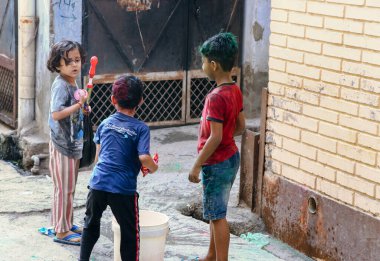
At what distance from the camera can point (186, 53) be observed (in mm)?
10242

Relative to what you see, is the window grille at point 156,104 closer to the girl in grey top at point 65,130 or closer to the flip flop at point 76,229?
the flip flop at point 76,229

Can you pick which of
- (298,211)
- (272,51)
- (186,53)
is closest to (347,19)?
(272,51)

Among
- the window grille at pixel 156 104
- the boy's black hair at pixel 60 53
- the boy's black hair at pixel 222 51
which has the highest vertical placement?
the boy's black hair at pixel 222 51

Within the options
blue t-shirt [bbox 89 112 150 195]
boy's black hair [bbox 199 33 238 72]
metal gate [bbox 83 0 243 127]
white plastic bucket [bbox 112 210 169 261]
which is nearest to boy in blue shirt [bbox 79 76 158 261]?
blue t-shirt [bbox 89 112 150 195]

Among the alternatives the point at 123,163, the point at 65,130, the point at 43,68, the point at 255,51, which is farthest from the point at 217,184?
the point at 255,51

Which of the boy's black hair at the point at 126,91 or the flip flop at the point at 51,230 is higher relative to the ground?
the boy's black hair at the point at 126,91

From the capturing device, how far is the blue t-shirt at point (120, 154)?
5.74m

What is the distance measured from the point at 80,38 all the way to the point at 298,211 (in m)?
3.48

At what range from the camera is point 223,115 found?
5.96m

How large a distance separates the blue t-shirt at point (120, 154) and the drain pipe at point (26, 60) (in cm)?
384

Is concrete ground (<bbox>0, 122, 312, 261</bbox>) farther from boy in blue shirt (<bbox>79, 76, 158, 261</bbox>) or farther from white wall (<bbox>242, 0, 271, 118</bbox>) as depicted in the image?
white wall (<bbox>242, 0, 271, 118</bbox>)

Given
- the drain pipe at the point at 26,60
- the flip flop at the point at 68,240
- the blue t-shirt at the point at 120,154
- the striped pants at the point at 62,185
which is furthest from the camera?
the drain pipe at the point at 26,60

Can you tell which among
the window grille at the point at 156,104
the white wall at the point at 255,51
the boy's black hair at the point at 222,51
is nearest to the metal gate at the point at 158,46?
the window grille at the point at 156,104

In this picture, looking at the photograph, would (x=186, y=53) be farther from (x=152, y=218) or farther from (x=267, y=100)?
(x=152, y=218)
